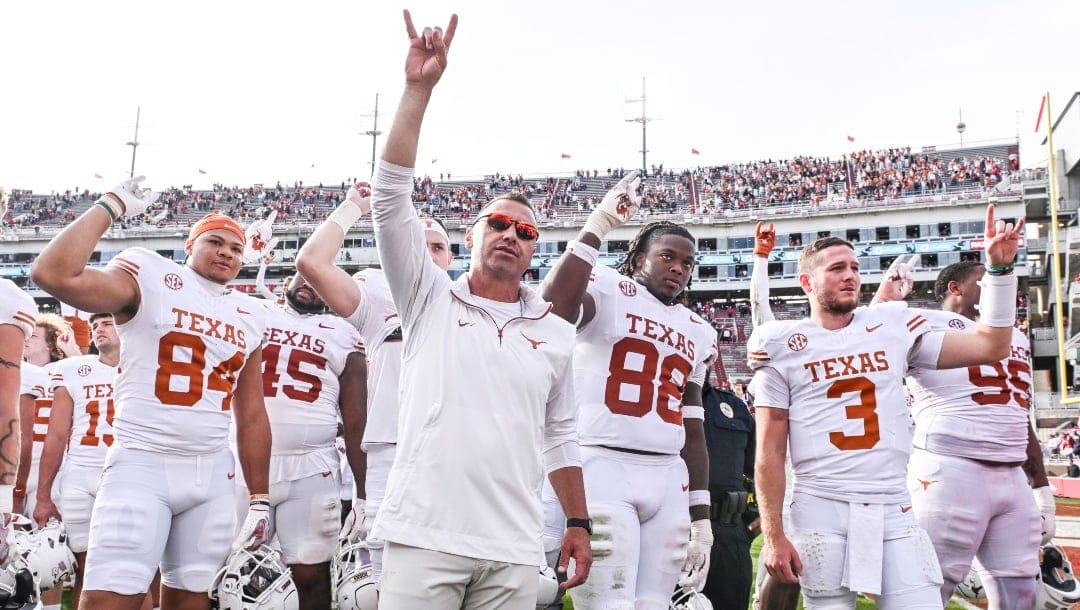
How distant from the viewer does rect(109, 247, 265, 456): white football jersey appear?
155 inches

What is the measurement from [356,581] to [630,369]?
178cm

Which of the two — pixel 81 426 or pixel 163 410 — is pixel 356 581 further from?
pixel 81 426

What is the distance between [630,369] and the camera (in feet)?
14.0

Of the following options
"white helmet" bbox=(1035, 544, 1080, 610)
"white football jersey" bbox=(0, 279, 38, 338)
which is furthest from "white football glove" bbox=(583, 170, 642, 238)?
"white helmet" bbox=(1035, 544, 1080, 610)

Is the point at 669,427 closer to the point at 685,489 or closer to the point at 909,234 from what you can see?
the point at 685,489

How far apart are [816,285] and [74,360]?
4645 millimetres

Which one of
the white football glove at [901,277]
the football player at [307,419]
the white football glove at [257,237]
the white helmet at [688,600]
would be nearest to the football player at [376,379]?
the football player at [307,419]

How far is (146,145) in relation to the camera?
200ft

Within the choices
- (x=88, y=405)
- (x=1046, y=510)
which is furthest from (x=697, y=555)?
(x=88, y=405)

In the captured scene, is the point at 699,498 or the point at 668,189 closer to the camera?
the point at 699,498

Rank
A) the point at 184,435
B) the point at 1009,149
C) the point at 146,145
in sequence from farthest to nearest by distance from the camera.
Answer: the point at 146,145, the point at 1009,149, the point at 184,435

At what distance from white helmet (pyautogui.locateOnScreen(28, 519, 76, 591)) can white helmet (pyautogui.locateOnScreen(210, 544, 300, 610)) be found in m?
1.75

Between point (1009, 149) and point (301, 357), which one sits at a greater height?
point (1009, 149)

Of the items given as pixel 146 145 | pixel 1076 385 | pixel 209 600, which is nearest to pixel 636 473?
pixel 209 600
